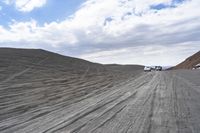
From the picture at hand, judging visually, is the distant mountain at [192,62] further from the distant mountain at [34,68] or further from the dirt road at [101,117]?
the dirt road at [101,117]

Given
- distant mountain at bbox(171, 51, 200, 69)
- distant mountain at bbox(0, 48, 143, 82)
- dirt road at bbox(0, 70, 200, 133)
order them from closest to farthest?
dirt road at bbox(0, 70, 200, 133), distant mountain at bbox(0, 48, 143, 82), distant mountain at bbox(171, 51, 200, 69)

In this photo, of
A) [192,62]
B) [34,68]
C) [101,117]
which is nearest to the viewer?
[101,117]

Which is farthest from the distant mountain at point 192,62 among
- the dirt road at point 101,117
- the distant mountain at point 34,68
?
the dirt road at point 101,117

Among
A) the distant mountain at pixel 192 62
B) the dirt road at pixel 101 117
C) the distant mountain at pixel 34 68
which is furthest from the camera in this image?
the distant mountain at pixel 192 62

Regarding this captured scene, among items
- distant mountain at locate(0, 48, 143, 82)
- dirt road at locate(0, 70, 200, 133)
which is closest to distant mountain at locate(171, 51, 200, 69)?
distant mountain at locate(0, 48, 143, 82)

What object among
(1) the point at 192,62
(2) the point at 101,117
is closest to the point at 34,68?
(2) the point at 101,117

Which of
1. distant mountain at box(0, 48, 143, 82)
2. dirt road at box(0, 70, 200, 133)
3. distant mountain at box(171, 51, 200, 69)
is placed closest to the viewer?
dirt road at box(0, 70, 200, 133)

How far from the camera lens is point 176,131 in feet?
29.9

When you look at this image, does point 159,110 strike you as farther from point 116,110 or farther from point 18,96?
point 18,96

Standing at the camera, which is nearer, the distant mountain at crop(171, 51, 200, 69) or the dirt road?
the dirt road

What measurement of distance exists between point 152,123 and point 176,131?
3.78 ft

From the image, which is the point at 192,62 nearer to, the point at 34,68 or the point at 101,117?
the point at 34,68

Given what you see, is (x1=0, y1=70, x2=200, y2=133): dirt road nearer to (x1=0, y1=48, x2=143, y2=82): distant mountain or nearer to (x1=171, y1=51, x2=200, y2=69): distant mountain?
(x1=0, y1=48, x2=143, y2=82): distant mountain

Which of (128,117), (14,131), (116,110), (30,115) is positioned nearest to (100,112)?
(116,110)
